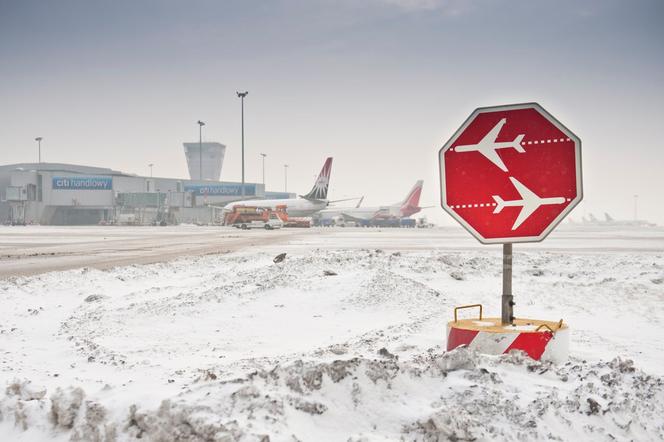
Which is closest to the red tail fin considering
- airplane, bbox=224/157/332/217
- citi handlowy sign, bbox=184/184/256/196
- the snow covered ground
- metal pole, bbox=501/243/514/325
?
airplane, bbox=224/157/332/217

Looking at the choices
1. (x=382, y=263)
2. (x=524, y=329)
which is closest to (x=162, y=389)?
(x=524, y=329)

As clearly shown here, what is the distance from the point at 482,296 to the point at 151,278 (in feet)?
23.7

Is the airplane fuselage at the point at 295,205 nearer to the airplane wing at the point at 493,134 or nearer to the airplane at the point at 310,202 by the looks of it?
the airplane at the point at 310,202

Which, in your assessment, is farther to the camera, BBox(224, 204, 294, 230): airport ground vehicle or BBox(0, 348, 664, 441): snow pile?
BBox(224, 204, 294, 230): airport ground vehicle

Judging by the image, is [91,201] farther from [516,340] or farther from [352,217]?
[516,340]

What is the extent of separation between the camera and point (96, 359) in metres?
5.08

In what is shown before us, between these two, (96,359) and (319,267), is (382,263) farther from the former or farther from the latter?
(96,359)

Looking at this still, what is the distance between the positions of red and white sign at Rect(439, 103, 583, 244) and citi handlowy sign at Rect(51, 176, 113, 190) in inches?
3846

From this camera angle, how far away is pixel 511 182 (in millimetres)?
3783

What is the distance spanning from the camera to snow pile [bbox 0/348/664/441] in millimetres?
2625

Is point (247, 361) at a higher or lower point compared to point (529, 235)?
lower

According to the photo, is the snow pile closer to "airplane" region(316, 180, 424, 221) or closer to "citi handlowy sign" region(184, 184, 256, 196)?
"airplane" region(316, 180, 424, 221)

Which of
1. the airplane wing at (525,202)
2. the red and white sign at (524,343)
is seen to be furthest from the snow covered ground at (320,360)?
the airplane wing at (525,202)

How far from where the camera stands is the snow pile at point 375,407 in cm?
262
